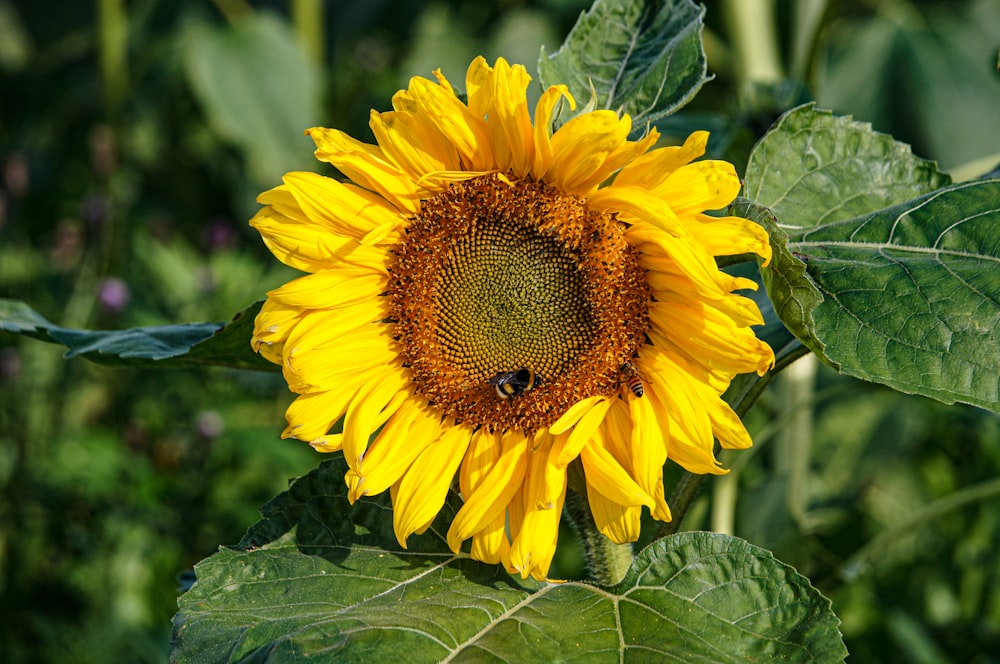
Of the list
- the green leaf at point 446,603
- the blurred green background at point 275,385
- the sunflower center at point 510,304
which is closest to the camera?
the green leaf at point 446,603

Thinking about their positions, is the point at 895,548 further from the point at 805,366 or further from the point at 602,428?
the point at 602,428

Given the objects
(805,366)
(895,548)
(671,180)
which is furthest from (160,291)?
(671,180)

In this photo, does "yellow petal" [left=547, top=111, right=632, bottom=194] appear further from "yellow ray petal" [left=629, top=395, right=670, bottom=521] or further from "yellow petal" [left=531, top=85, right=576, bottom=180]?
"yellow ray petal" [left=629, top=395, right=670, bottom=521]

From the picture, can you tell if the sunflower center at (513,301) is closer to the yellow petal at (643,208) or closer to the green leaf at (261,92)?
the yellow petal at (643,208)

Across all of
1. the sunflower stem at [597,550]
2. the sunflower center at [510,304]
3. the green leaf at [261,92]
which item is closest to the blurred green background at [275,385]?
the green leaf at [261,92]

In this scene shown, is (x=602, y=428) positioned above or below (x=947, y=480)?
above

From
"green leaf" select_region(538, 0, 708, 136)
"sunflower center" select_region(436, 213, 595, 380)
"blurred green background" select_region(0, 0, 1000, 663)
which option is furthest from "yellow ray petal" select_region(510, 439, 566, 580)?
"blurred green background" select_region(0, 0, 1000, 663)

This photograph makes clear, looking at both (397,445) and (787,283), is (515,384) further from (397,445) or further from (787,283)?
(787,283)
